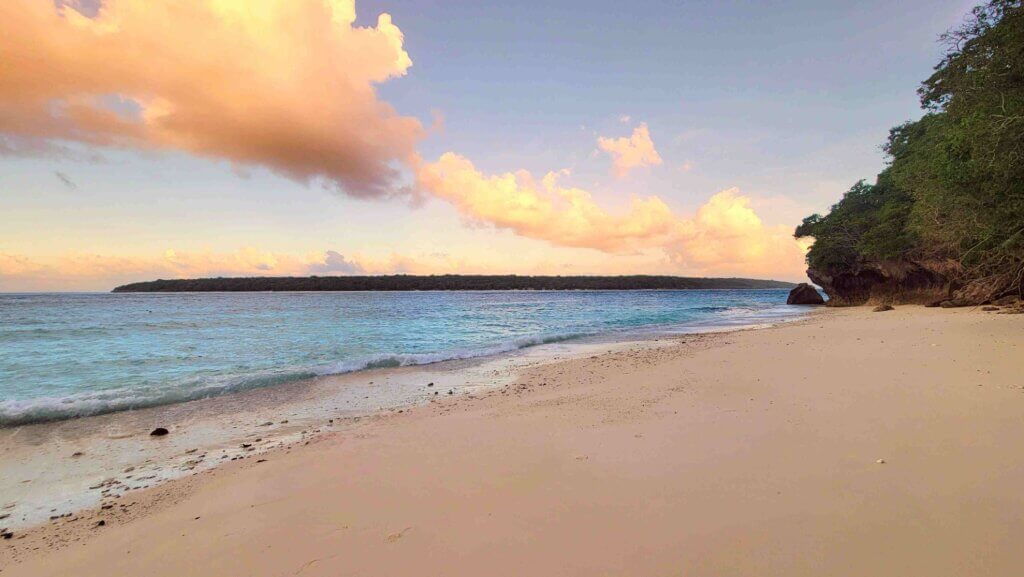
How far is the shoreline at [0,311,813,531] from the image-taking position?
188 inches

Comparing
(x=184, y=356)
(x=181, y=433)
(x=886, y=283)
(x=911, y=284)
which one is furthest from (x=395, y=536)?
(x=886, y=283)

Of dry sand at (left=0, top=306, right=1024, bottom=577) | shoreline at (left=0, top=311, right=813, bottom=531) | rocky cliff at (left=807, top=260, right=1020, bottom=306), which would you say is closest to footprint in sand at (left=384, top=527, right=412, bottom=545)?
dry sand at (left=0, top=306, right=1024, bottom=577)

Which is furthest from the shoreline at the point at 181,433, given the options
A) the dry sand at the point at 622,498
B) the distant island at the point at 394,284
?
the distant island at the point at 394,284

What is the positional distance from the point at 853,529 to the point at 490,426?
3918mm

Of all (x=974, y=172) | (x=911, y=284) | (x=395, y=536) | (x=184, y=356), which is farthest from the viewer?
(x=911, y=284)

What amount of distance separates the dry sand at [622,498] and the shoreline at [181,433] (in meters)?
0.59

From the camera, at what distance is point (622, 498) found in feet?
11.3

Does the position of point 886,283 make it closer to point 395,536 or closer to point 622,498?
point 622,498

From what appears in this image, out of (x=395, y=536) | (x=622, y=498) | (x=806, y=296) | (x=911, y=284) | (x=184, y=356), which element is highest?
(x=911, y=284)

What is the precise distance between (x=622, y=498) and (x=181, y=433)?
6674mm

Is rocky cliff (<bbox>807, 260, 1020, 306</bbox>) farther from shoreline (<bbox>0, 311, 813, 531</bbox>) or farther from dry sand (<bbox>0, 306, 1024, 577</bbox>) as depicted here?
shoreline (<bbox>0, 311, 813, 531</bbox>)

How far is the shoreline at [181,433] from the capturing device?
4.77 m

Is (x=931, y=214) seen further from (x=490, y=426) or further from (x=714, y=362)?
(x=490, y=426)

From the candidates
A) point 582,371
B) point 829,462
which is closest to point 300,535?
point 829,462
